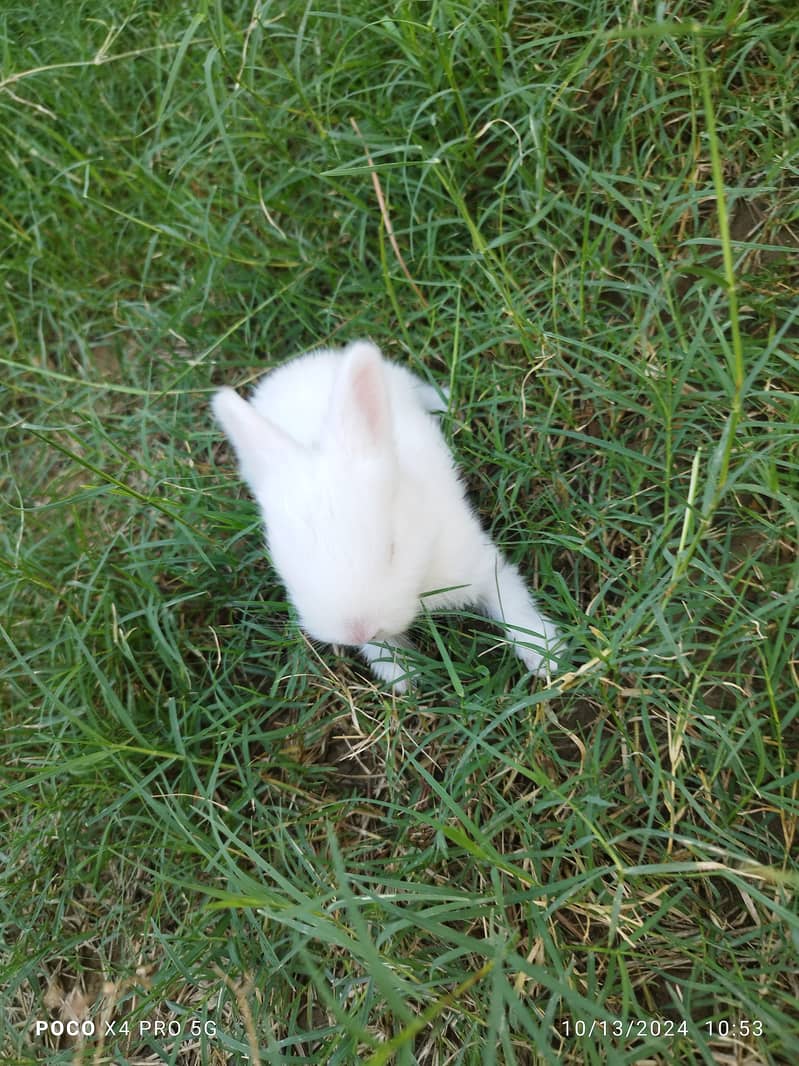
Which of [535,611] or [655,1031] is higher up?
[535,611]

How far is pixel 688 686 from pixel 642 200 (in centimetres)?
149

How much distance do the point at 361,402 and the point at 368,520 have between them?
323mm

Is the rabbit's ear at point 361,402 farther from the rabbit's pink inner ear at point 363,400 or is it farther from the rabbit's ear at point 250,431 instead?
the rabbit's ear at point 250,431

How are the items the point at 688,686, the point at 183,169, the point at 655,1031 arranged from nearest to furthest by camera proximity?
1. the point at 655,1031
2. the point at 688,686
3. the point at 183,169

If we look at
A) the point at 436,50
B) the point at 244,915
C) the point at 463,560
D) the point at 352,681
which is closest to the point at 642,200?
the point at 436,50

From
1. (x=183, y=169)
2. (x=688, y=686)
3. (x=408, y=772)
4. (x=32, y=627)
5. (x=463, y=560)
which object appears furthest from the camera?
(x=183, y=169)

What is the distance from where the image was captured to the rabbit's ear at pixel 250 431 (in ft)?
6.86

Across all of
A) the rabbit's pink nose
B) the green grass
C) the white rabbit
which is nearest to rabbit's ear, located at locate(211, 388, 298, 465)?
the white rabbit

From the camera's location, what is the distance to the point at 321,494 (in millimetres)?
1943

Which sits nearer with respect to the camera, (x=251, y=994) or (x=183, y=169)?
(x=251, y=994)

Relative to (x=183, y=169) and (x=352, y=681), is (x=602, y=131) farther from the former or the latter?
(x=352, y=681)

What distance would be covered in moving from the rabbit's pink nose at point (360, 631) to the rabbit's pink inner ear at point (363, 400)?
46 centimetres
